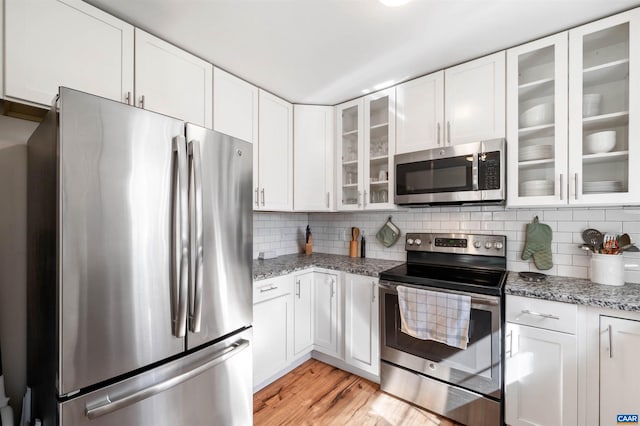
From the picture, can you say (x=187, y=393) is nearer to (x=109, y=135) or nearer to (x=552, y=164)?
(x=109, y=135)

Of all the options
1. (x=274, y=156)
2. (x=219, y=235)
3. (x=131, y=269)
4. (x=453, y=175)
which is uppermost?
(x=274, y=156)

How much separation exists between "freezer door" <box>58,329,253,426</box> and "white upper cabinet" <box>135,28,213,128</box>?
1.38 m

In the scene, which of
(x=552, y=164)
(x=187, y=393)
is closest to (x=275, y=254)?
(x=187, y=393)

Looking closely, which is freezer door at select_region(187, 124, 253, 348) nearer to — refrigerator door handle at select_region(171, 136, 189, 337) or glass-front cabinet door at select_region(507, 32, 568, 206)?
refrigerator door handle at select_region(171, 136, 189, 337)

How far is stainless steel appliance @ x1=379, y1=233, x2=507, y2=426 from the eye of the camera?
164 cm

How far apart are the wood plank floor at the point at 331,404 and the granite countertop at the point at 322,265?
892 millimetres

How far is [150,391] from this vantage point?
1068 millimetres

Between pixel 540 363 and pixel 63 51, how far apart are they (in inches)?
115

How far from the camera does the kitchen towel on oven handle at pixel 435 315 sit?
5.55 feet

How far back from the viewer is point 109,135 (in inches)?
38.9

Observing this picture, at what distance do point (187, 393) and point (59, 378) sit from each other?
1.54ft

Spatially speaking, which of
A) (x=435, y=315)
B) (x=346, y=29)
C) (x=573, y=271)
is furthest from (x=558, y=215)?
(x=346, y=29)

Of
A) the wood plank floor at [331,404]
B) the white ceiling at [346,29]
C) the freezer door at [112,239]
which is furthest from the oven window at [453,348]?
the white ceiling at [346,29]

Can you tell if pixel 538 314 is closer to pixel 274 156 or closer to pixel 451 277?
pixel 451 277
